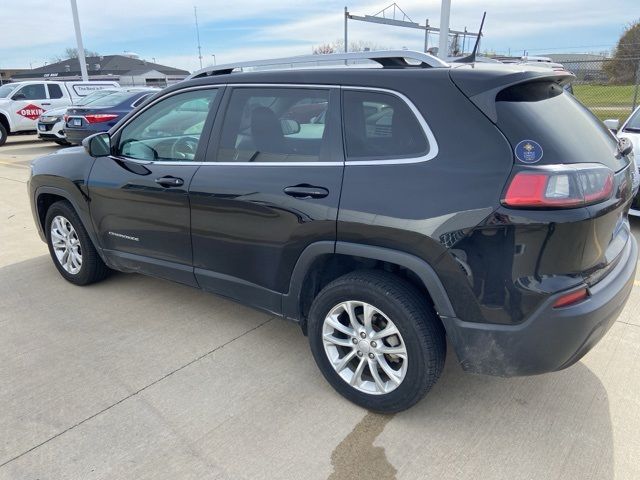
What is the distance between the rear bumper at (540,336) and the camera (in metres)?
2.18

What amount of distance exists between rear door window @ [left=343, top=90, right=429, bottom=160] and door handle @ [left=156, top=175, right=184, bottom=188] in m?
1.25

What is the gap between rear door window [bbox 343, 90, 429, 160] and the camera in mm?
2404

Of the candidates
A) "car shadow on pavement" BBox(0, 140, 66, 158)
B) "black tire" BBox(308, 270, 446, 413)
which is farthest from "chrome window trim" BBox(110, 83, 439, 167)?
"car shadow on pavement" BBox(0, 140, 66, 158)

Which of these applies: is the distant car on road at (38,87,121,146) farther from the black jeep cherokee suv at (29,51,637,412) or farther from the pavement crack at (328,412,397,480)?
the pavement crack at (328,412,397,480)

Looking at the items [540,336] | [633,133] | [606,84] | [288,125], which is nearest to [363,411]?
[540,336]

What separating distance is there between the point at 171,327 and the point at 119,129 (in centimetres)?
152

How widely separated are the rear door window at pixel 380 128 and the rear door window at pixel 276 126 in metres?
0.14

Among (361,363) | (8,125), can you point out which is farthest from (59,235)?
(8,125)

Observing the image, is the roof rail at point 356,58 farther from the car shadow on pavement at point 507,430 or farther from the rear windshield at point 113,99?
the rear windshield at point 113,99

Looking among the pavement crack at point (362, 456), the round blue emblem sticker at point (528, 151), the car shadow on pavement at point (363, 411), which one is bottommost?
the pavement crack at point (362, 456)

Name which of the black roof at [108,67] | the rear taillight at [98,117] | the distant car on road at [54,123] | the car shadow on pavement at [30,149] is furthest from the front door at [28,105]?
the black roof at [108,67]

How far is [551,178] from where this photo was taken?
208cm

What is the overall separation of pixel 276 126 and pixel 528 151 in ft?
4.76

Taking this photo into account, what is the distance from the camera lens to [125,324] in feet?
12.2
